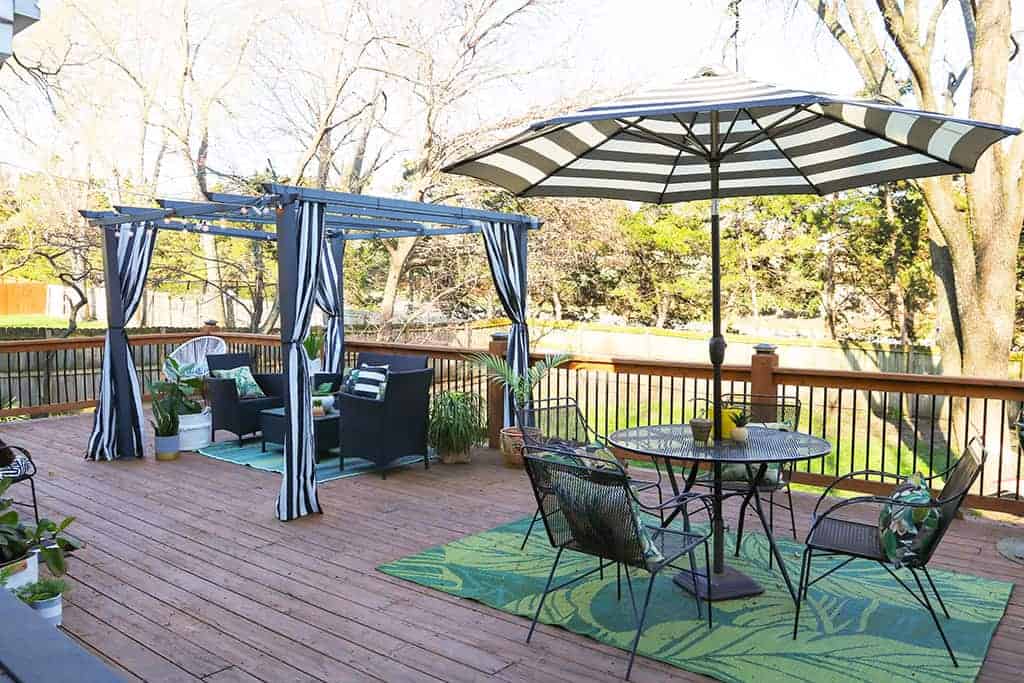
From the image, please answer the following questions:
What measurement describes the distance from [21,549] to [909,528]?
143 inches

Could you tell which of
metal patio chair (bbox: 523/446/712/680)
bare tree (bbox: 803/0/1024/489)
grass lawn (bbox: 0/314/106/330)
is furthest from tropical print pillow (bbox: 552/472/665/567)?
grass lawn (bbox: 0/314/106/330)

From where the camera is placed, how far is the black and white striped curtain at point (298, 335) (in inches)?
198

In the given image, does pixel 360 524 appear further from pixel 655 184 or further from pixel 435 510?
pixel 655 184

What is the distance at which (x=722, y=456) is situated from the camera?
3.50 meters

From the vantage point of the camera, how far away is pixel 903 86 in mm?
11539

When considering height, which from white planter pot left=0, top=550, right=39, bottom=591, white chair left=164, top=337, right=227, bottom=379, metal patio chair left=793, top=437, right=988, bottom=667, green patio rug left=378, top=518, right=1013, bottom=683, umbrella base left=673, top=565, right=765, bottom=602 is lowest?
green patio rug left=378, top=518, right=1013, bottom=683

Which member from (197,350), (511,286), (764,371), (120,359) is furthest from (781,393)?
(197,350)

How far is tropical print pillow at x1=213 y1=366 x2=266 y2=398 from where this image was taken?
7.27 m

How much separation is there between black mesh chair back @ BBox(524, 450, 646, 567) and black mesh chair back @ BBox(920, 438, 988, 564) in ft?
3.81

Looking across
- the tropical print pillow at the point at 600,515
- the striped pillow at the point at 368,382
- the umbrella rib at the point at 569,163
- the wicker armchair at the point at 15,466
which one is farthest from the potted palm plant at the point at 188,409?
the tropical print pillow at the point at 600,515

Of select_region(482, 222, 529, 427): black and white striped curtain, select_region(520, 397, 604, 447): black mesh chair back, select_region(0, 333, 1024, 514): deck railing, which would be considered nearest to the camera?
select_region(520, 397, 604, 447): black mesh chair back

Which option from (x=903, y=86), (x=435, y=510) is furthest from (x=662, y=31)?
(x=435, y=510)

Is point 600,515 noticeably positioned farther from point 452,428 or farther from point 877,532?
point 452,428

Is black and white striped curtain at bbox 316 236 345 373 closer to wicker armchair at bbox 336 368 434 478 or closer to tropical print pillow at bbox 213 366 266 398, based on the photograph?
tropical print pillow at bbox 213 366 266 398
